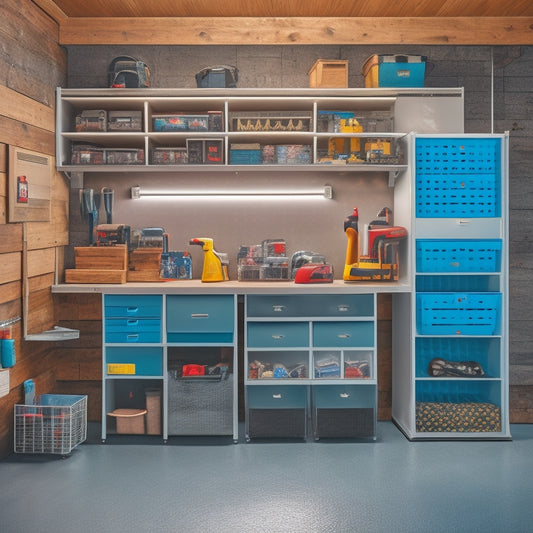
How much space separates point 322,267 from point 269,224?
692 millimetres

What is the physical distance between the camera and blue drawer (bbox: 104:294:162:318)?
4469 mm

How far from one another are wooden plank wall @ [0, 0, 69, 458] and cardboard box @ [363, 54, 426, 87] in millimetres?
2280

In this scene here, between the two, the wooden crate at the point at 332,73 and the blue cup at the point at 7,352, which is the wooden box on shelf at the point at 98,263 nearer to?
the blue cup at the point at 7,352

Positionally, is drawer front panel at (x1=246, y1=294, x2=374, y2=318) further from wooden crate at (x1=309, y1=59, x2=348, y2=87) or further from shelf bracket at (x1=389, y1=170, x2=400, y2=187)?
wooden crate at (x1=309, y1=59, x2=348, y2=87)

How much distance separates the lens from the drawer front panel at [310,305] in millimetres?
4492

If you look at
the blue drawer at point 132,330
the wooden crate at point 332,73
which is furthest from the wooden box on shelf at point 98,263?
the wooden crate at point 332,73

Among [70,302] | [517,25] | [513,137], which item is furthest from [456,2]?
[70,302]

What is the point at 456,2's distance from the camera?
15.3 ft

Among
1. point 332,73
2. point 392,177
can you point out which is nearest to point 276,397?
point 392,177

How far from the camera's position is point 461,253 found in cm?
454

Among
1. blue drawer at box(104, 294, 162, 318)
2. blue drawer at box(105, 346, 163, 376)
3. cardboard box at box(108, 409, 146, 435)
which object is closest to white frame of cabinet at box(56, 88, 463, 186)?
blue drawer at box(104, 294, 162, 318)

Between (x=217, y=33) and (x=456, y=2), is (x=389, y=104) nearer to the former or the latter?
(x=456, y=2)

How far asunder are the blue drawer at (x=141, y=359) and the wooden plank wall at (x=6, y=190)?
551 millimetres

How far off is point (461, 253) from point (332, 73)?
1546 millimetres
